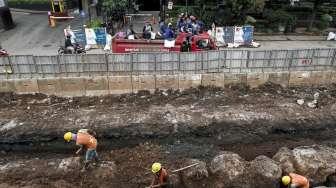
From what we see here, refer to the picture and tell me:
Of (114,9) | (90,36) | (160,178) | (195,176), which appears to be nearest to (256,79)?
(195,176)

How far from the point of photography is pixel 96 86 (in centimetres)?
1798

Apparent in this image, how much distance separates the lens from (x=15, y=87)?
58.6 feet

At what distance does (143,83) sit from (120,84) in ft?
3.72

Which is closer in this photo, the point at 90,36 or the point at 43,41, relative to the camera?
the point at 90,36

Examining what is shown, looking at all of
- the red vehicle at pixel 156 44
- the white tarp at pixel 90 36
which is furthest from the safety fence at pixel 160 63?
the white tarp at pixel 90 36

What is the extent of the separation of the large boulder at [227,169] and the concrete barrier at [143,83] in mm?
5704

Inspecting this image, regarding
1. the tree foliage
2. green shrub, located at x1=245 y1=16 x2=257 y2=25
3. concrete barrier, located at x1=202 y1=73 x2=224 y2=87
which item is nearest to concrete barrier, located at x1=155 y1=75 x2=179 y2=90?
concrete barrier, located at x1=202 y1=73 x2=224 y2=87

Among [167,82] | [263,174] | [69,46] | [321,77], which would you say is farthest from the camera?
[69,46]

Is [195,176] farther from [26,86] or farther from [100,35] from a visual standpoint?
[100,35]

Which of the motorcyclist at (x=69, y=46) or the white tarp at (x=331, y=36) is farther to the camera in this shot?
the white tarp at (x=331, y=36)

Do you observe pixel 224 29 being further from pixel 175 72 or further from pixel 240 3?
pixel 175 72

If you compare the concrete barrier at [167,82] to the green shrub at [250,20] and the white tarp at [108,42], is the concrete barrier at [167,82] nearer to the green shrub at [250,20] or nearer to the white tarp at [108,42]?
the white tarp at [108,42]

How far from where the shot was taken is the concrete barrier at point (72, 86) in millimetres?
17781

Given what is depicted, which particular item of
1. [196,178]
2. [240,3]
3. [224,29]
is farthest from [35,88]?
[240,3]
